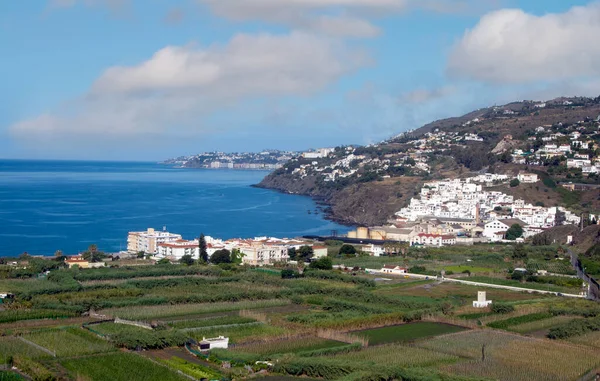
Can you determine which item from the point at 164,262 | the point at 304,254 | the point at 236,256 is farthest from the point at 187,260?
the point at 304,254

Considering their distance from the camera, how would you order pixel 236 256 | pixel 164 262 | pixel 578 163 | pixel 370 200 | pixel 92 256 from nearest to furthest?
pixel 92 256, pixel 164 262, pixel 236 256, pixel 578 163, pixel 370 200

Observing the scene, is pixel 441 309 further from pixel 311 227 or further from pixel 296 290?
pixel 311 227

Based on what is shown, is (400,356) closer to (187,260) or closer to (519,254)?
(187,260)

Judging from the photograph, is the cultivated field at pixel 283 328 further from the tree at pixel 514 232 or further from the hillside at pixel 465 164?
A: the hillside at pixel 465 164

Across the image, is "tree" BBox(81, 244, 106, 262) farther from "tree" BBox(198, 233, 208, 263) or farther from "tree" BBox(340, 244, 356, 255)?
"tree" BBox(340, 244, 356, 255)

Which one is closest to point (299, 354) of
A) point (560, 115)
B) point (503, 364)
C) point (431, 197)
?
point (503, 364)

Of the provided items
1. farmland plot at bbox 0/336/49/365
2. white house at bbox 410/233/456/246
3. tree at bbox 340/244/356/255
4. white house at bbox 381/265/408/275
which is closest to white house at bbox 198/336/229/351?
farmland plot at bbox 0/336/49/365
